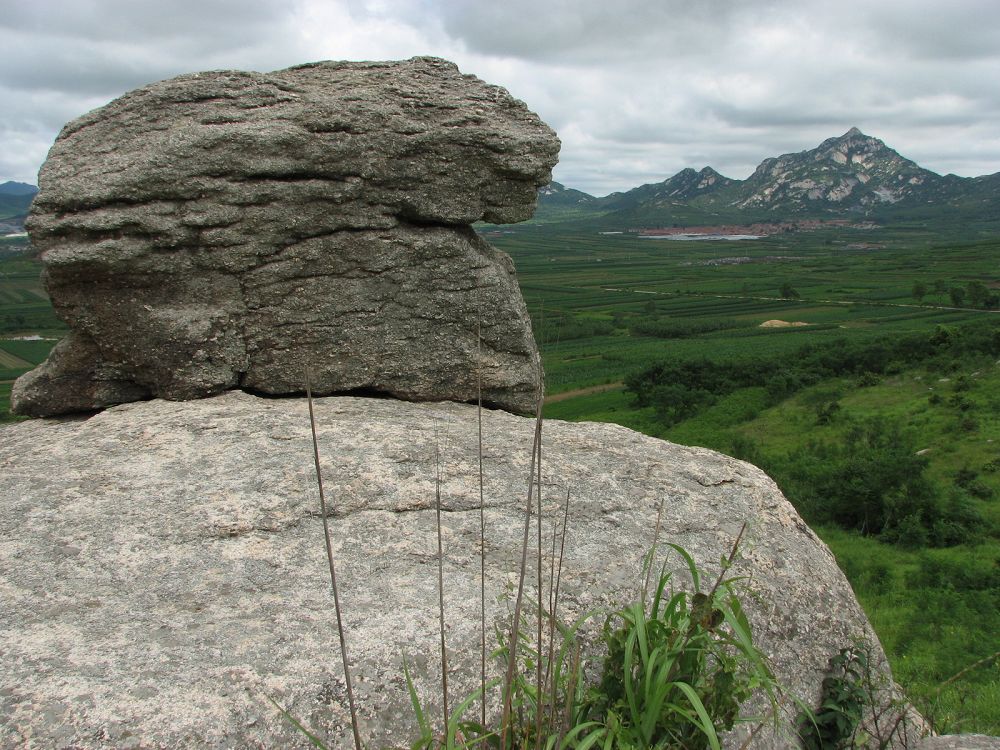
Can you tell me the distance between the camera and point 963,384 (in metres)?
43.8

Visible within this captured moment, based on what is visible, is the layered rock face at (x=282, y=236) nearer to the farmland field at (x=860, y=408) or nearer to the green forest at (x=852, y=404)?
the farmland field at (x=860, y=408)

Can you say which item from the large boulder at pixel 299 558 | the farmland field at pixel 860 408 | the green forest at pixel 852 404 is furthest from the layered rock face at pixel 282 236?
the green forest at pixel 852 404

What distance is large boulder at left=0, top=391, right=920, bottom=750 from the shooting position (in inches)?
176

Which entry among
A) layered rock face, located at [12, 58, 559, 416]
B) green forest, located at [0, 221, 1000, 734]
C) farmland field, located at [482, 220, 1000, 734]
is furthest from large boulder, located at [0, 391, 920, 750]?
farmland field, located at [482, 220, 1000, 734]

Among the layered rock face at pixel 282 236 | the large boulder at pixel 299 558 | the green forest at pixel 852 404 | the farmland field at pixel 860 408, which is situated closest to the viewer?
the large boulder at pixel 299 558

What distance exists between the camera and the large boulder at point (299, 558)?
4.46 metres

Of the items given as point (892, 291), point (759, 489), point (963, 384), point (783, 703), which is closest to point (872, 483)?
point (963, 384)

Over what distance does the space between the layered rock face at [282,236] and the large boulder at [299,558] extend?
0.64m

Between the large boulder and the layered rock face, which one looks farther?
the layered rock face

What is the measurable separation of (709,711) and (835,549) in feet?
86.9

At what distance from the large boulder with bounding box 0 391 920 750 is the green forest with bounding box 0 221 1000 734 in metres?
1.61

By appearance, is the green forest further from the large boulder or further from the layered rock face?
the layered rock face

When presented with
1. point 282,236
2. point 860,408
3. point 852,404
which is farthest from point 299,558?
point 852,404

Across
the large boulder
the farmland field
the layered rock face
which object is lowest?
the farmland field
